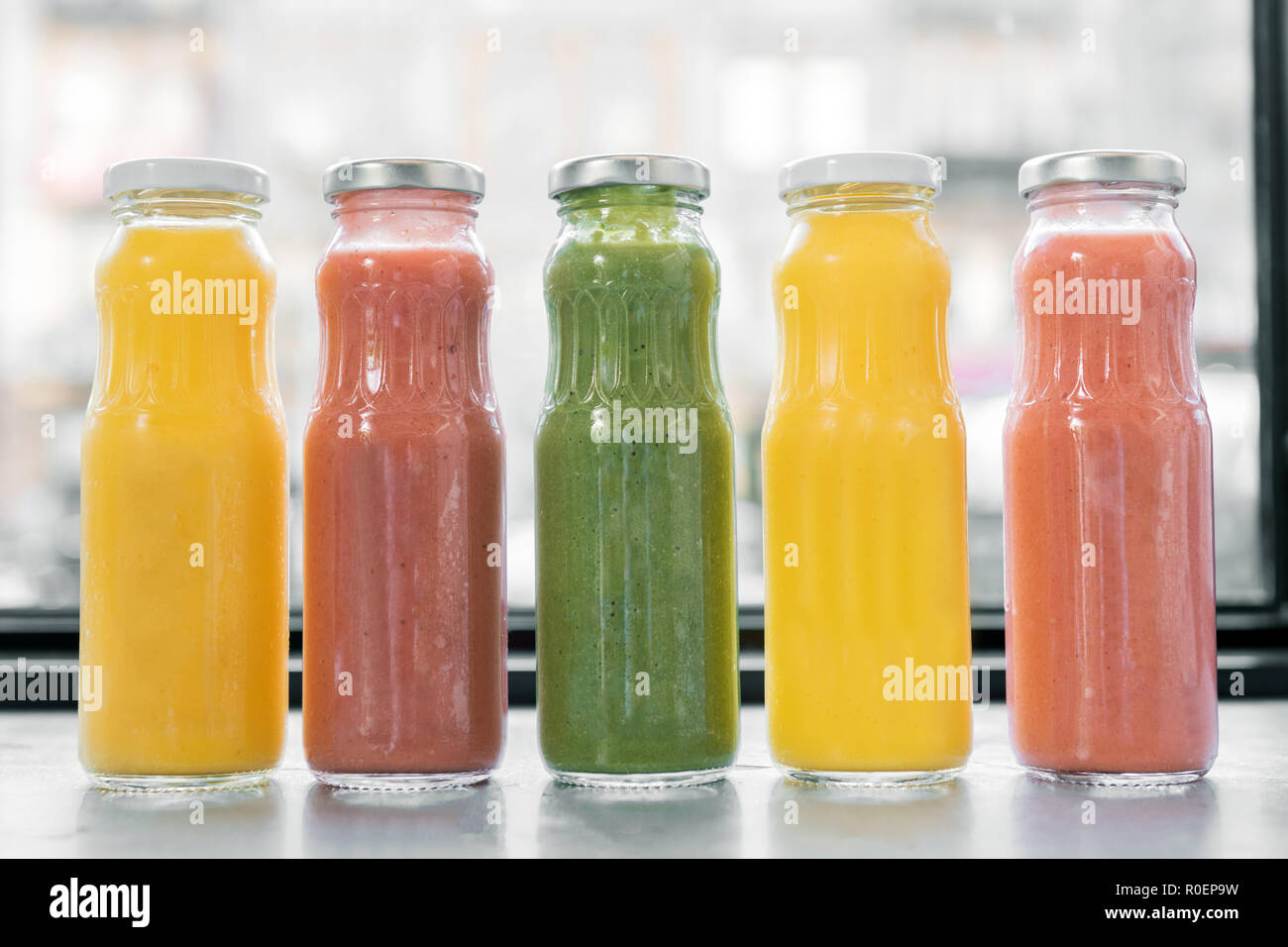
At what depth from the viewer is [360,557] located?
92cm

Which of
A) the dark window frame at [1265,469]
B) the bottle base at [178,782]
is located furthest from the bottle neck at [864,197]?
the dark window frame at [1265,469]

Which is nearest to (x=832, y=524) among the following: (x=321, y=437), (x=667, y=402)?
(x=667, y=402)

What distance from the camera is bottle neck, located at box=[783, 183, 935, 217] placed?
96cm

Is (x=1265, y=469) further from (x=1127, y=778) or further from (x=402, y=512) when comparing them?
(x=402, y=512)

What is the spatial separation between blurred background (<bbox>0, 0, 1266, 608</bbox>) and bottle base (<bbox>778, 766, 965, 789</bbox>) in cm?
76

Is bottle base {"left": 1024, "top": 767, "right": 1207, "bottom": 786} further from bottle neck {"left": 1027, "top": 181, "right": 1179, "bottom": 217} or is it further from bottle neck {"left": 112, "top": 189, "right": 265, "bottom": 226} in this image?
bottle neck {"left": 112, "top": 189, "right": 265, "bottom": 226}

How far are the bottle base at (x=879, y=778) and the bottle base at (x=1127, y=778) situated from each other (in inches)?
2.9

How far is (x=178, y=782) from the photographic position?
36.6 inches

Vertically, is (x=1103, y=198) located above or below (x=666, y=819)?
above

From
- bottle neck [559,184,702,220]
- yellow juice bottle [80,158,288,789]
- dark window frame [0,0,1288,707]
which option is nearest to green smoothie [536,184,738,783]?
bottle neck [559,184,702,220]

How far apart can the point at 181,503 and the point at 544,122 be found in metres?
0.97

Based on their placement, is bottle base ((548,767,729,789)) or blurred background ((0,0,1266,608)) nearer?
bottle base ((548,767,729,789))

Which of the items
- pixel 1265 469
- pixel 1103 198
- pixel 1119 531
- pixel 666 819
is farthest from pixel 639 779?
pixel 1265 469
